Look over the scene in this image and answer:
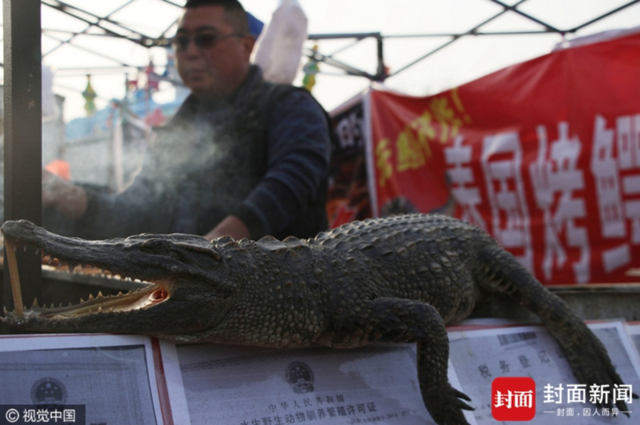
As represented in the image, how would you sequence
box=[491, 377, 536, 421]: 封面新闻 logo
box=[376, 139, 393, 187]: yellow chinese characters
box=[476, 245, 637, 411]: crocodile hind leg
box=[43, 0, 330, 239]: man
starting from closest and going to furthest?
box=[491, 377, 536, 421]: 封面新闻 logo < box=[476, 245, 637, 411]: crocodile hind leg < box=[43, 0, 330, 239]: man < box=[376, 139, 393, 187]: yellow chinese characters

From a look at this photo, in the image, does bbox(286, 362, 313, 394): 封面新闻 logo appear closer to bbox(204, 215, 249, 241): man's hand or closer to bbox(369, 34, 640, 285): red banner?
bbox(204, 215, 249, 241): man's hand

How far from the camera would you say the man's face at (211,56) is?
291 centimetres

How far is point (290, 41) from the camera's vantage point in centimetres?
Result: 382

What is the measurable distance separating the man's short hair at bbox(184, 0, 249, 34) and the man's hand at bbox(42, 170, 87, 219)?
127 cm

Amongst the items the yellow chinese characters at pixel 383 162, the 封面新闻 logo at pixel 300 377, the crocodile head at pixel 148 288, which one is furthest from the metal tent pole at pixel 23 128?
the yellow chinese characters at pixel 383 162

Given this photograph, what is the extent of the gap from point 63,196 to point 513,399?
2.39 metres

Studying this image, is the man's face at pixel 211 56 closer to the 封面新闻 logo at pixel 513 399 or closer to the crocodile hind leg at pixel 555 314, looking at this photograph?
the crocodile hind leg at pixel 555 314

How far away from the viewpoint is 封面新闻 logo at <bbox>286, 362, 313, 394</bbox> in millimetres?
1343

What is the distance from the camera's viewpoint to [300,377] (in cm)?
138

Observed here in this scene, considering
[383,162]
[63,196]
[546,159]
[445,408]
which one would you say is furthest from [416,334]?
[383,162]

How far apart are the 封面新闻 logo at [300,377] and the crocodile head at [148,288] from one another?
26cm

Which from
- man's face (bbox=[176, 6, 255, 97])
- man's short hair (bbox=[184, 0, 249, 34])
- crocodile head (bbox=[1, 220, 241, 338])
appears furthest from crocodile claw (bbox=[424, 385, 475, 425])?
man's short hair (bbox=[184, 0, 249, 34])

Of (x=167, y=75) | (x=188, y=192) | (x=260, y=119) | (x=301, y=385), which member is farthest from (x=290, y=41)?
(x=301, y=385)

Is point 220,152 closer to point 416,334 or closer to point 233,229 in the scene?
point 233,229
